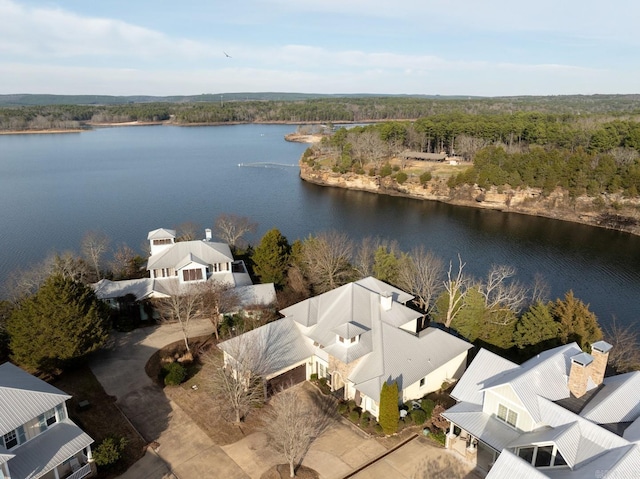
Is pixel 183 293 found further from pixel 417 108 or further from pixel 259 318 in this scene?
pixel 417 108

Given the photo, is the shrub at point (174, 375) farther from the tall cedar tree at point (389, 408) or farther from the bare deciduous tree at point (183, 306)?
the tall cedar tree at point (389, 408)

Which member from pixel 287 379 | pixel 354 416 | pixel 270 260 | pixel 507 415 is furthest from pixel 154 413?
pixel 507 415

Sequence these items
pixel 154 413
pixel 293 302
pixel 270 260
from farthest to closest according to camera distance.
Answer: pixel 270 260 < pixel 293 302 < pixel 154 413

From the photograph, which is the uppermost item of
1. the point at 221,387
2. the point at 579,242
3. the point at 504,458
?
the point at 504,458

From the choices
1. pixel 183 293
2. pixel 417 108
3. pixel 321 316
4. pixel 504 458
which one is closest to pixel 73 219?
pixel 183 293

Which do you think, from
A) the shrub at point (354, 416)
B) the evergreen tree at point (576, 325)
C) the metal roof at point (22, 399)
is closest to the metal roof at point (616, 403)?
the evergreen tree at point (576, 325)

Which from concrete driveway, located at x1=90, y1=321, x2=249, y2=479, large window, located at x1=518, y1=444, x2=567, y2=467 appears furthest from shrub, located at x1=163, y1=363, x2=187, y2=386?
large window, located at x1=518, y1=444, x2=567, y2=467

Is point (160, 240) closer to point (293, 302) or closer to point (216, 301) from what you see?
point (216, 301)
